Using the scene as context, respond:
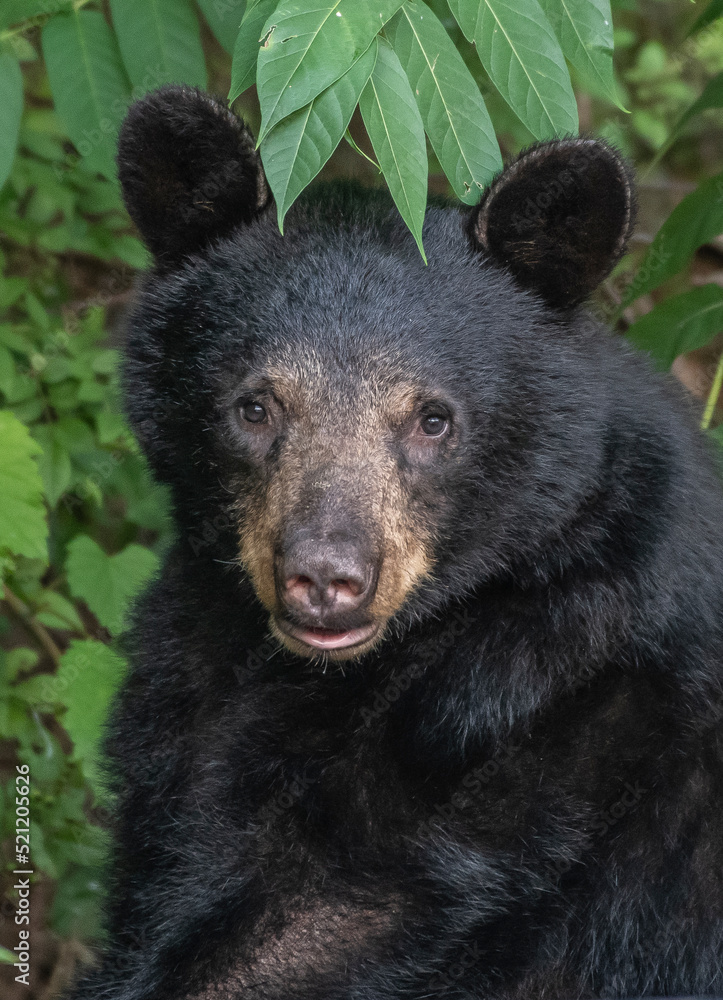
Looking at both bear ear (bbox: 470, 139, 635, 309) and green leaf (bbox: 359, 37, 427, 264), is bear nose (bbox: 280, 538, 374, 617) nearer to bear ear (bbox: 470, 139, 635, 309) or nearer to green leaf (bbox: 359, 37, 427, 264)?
green leaf (bbox: 359, 37, 427, 264)

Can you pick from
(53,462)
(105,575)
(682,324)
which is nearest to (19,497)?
(105,575)

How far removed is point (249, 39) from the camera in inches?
116

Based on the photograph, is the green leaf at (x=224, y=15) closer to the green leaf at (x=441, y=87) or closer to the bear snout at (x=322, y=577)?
the green leaf at (x=441, y=87)

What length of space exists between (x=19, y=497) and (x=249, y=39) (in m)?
1.74

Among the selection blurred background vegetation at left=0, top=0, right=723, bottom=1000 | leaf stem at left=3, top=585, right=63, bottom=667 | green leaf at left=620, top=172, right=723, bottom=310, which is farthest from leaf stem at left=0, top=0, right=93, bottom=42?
leaf stem at left=3, top=585, right=63, bottom=667

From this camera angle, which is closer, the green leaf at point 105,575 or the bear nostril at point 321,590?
the bear nostril at point 321,590

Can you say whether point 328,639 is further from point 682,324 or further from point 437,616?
point 682,324

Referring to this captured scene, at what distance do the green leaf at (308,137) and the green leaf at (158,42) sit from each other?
3.52 ft

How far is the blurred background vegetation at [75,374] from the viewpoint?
3.73 m

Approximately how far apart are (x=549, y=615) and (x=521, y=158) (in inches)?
46.8

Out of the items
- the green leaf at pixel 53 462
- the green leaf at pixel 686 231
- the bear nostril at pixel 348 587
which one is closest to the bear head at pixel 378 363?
the bear nostril at pixel 348 587

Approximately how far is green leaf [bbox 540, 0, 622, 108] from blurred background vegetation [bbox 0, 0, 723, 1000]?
1065mm

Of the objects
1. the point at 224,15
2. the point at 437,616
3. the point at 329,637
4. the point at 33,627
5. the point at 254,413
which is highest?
the point at 224,15

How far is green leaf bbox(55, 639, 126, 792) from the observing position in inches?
171
